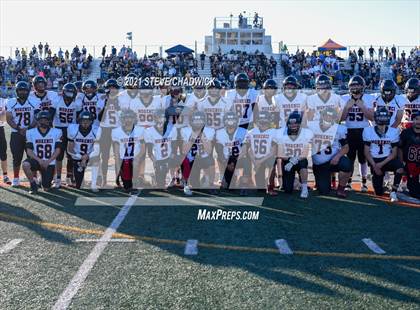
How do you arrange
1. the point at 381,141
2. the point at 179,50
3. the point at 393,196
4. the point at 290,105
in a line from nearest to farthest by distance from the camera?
the point at 393,196, the point at 381,141, the point at 290,105, the point at 179,50

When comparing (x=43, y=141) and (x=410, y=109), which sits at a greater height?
(x=410, y=109)

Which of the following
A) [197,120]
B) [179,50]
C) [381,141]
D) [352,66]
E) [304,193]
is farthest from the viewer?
[179,50]

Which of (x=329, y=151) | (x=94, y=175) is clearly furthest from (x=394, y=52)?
(x=94, y=175)

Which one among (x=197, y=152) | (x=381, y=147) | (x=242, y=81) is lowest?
(x=197, y=152)

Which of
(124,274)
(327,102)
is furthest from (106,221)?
(327,102)

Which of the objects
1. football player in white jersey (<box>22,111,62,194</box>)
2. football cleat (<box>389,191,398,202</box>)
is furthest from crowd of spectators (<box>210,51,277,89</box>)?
football cleat (<box>389,191,398,202</box>)

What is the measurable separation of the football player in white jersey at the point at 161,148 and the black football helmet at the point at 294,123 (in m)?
1.83

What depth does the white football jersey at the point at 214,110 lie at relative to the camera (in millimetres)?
8445

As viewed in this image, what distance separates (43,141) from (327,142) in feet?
14.5

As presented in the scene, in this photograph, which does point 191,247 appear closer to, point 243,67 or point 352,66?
point 243,67

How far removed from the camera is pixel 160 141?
319 inches

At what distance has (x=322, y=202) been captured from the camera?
7160 mm

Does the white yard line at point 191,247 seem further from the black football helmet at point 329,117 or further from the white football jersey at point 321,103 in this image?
the white football jersey at point 321,103

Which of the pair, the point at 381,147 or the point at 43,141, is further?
the point at 43,141
